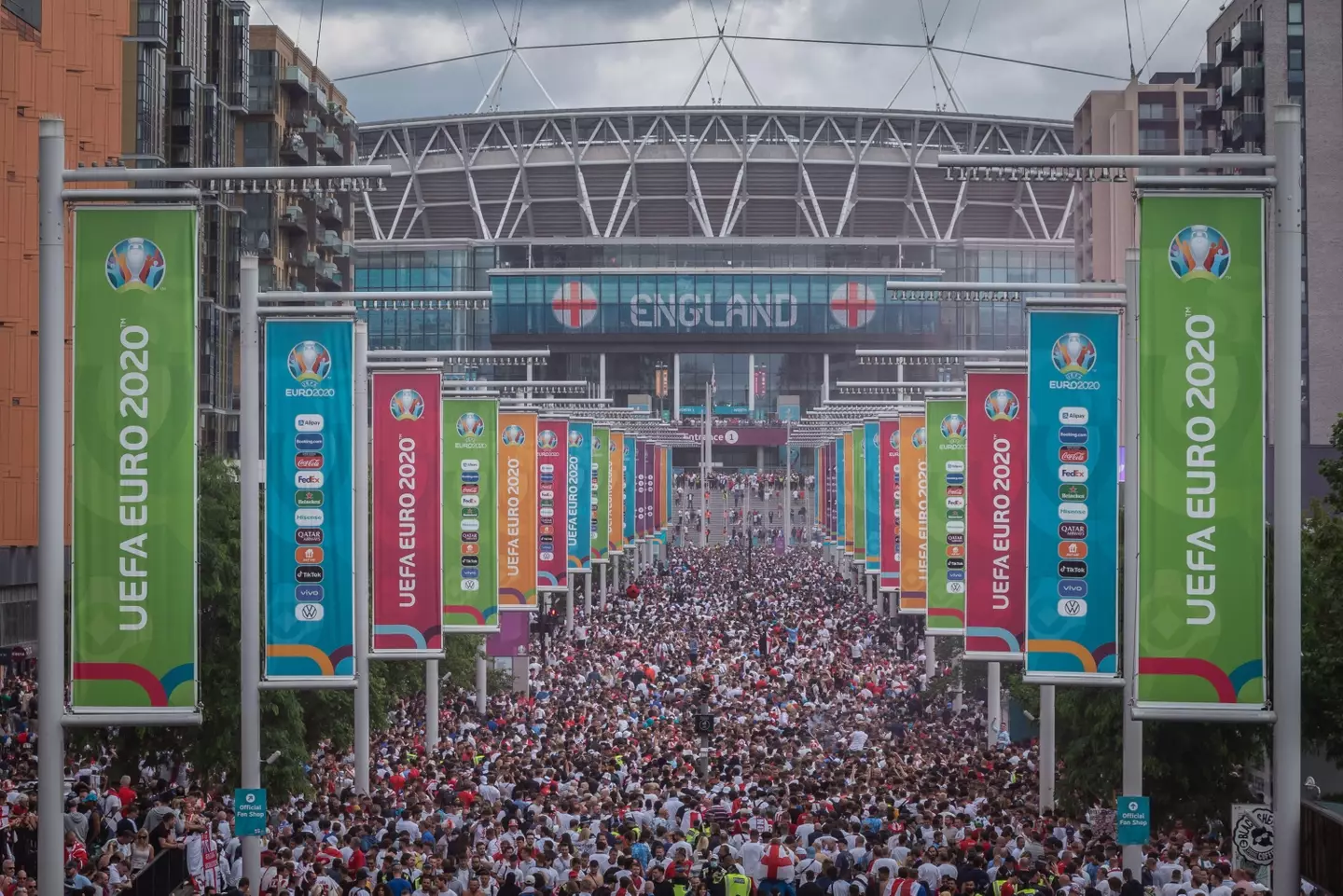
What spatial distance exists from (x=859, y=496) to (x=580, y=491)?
8380 millimetres

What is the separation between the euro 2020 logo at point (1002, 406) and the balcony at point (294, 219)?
5876cm

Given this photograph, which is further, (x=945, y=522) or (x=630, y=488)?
(x=630, y=488)

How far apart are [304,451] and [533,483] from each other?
55.4ft

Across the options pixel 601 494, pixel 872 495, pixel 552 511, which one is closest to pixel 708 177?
pixel 601 494

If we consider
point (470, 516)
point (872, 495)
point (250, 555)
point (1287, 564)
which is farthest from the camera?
point (872, 495)

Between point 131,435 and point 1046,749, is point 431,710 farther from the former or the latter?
point 131,435

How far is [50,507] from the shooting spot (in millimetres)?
13602

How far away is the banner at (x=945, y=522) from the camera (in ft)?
100

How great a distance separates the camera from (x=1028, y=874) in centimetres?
1812

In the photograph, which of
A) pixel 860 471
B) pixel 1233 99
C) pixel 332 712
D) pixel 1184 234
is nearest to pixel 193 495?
pixel 1184 234

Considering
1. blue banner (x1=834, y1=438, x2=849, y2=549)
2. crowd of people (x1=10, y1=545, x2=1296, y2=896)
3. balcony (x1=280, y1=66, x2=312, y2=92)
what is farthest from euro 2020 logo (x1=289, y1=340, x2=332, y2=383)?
balcony (x1=280, y1=66, x2=312, y2=92)

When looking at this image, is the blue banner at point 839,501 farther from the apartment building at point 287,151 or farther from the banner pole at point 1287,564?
the banner pole at point 1287,564

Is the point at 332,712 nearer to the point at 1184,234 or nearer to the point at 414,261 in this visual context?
the point at 1184,234

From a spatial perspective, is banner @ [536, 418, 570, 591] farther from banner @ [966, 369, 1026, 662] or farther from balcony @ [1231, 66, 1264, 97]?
balcony @ [1231, 66, 1264, 97]
